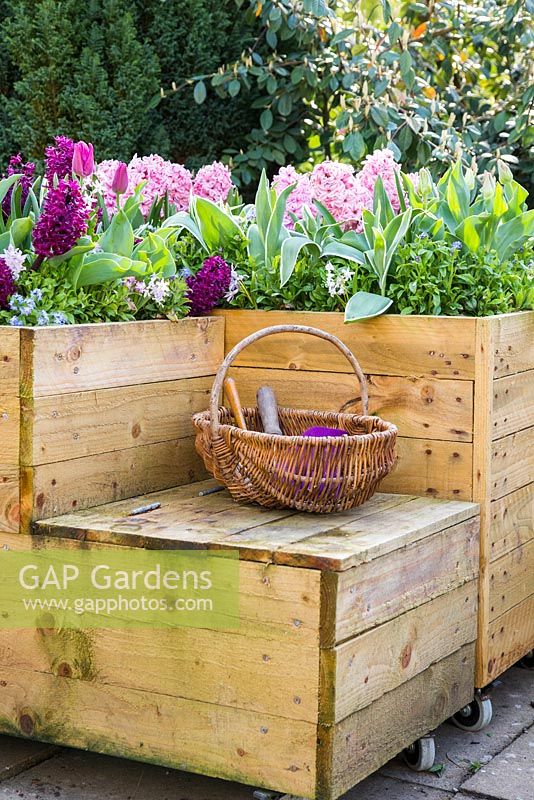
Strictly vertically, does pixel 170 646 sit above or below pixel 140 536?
below

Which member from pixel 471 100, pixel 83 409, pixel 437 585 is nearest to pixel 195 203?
pixel 83 409

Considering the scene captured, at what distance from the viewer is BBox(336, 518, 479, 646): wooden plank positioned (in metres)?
2.04

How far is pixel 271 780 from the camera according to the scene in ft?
6.78

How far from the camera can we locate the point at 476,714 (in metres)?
2.61

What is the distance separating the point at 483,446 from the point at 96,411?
86 cm

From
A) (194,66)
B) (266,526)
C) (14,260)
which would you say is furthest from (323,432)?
(194,66)

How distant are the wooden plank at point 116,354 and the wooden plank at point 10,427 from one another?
39 mm

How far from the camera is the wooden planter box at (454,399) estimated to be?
2.53 meters

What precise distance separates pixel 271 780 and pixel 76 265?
44.5 inches

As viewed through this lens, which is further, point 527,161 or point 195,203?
point 527,161

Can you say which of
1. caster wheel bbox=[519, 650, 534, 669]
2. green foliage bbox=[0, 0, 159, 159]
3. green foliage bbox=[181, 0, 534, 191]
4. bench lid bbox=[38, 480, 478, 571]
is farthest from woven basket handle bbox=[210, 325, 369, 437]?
green foliage bbox=[0, 0, 159, 159]

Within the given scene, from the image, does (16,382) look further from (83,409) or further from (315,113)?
(315,113)

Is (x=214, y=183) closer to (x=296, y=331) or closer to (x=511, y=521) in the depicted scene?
(x=296, y=331)

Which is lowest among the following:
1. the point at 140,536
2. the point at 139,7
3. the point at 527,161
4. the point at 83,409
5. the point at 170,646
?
the point at 170,646
